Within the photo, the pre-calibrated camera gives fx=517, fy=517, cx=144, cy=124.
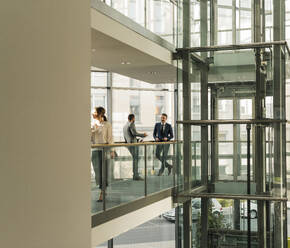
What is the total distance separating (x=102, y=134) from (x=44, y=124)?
4937 mm

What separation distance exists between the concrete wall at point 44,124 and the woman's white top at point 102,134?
3955mm

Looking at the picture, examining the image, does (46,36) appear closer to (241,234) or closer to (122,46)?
(122,46)

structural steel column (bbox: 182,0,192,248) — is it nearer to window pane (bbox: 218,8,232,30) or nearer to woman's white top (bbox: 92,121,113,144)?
window pane (bbox: 218,8,232,30)

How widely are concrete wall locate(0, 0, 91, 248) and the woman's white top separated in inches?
156

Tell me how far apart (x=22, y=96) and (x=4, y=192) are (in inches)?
36.0

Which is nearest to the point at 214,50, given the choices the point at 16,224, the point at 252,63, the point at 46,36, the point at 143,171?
the point at 252,63

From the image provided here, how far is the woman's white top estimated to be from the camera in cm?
1023

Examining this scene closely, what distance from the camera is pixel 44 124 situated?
17.4 ft

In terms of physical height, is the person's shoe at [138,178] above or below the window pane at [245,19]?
below

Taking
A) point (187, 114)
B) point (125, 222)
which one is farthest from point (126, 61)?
point (125, 222)

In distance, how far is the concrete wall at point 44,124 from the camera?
472cm

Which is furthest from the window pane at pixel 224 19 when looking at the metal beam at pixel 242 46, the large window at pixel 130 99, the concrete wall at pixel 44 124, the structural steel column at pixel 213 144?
the large window at pixel 130 99

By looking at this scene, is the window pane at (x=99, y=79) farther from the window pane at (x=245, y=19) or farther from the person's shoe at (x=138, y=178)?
the window pane at (x=245, y=19)

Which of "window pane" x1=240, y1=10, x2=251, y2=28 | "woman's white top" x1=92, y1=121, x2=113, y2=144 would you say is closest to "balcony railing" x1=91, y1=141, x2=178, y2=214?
"woman's white top" x1=92, y1=121, x2=113, y2=144
